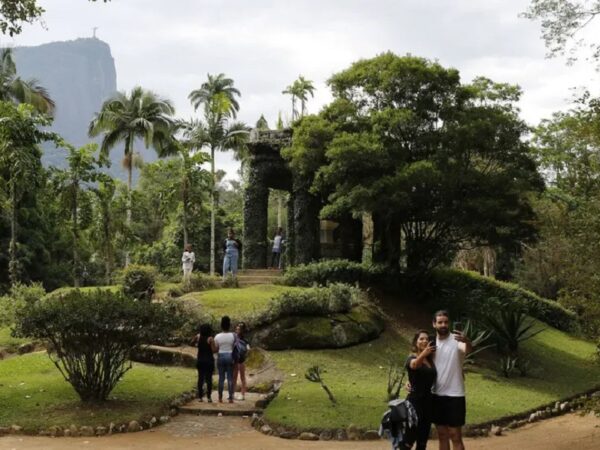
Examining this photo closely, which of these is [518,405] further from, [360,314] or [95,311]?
[95,311]

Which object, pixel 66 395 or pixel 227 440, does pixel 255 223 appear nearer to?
pixel 66 395

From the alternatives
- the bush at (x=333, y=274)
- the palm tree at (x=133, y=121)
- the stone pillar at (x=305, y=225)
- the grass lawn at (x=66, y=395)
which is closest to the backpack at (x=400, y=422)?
the grass lawn at (x=66, y=395)

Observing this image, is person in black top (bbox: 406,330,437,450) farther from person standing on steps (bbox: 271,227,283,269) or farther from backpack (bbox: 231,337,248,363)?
person standing on steps (bbox: 271,227,283,269)

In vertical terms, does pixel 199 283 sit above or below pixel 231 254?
below

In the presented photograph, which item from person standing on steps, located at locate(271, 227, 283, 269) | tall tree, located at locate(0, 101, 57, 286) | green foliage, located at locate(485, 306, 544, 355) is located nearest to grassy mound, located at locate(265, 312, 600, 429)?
green foliage, located at locate(485, 306, 544, 355)

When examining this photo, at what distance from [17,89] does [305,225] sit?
61.8 ft

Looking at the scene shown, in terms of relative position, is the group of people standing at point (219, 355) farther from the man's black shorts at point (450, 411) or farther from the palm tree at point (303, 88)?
the palm tree at point (303, 88)

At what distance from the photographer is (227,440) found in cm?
929

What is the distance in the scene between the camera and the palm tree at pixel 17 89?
3156 centimetres

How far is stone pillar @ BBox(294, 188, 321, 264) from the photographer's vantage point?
22625 millimetres

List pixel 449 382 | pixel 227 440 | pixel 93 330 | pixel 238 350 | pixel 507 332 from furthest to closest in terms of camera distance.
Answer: pixel 507 332
pixel 238 350
pixel 93 330
pixel 227 440
pixel 449 382

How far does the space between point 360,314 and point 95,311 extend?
324 inches

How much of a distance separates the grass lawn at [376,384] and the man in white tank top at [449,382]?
3579 mm

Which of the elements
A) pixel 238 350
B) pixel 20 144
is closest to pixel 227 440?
pixel 238 350
